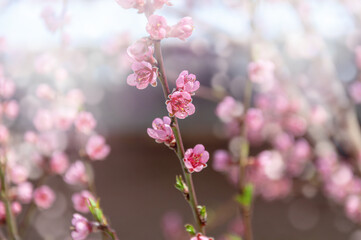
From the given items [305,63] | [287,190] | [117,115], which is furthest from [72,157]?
[305,63]

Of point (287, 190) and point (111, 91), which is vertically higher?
point (111, 91)

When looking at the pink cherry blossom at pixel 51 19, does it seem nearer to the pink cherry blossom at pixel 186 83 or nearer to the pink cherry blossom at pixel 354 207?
the pink cherry blossom at pixel 186 83

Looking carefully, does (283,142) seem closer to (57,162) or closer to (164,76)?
(57,162)

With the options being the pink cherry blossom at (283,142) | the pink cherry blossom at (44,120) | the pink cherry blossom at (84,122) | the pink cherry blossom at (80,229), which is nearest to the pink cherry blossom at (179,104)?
the pink cherry blossom at (80,229)

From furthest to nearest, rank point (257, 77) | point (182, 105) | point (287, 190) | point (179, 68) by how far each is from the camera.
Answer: point (179, 68)
point (287, 190)
point (257, 77)
point (182, 105)

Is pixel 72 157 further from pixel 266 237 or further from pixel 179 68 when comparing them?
pixel 266 237
